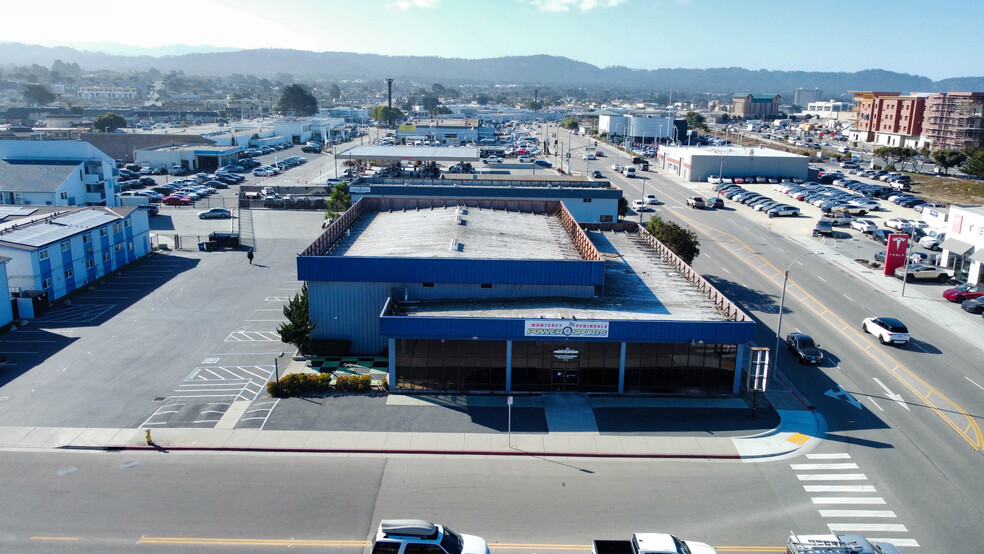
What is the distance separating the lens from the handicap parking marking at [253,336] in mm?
38031

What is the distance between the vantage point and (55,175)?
69.1 meters

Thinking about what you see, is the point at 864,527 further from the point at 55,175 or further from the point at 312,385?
the point at 55,175

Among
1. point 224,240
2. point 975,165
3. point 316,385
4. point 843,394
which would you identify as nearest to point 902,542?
point 843,394

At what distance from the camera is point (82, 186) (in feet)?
237

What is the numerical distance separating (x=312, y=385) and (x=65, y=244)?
27.0 metres

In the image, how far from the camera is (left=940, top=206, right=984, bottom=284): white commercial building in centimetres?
5118

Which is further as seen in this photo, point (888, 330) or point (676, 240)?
point (676, 240)

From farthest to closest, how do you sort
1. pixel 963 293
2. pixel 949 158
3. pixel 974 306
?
pixel 949 158 < pixel 963 293 < pixel 974 306

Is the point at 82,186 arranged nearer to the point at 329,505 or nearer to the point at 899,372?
the point at 329,505

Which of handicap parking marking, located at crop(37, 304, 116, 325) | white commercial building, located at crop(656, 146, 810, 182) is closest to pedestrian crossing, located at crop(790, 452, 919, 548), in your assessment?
handicap parking marking, located at crop(37, 304, 116, 325)

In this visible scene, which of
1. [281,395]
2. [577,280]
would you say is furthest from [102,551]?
[577,280]

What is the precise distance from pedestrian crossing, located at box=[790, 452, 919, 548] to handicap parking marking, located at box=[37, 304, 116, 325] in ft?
133

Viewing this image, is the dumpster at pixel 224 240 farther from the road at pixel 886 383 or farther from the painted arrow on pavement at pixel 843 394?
the painted arrow on pavement at pixel 843 394

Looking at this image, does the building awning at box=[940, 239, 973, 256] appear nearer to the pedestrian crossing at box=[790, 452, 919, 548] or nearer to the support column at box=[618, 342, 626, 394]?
the pedestrian crossing at box=[790, 452, 919, 548]
